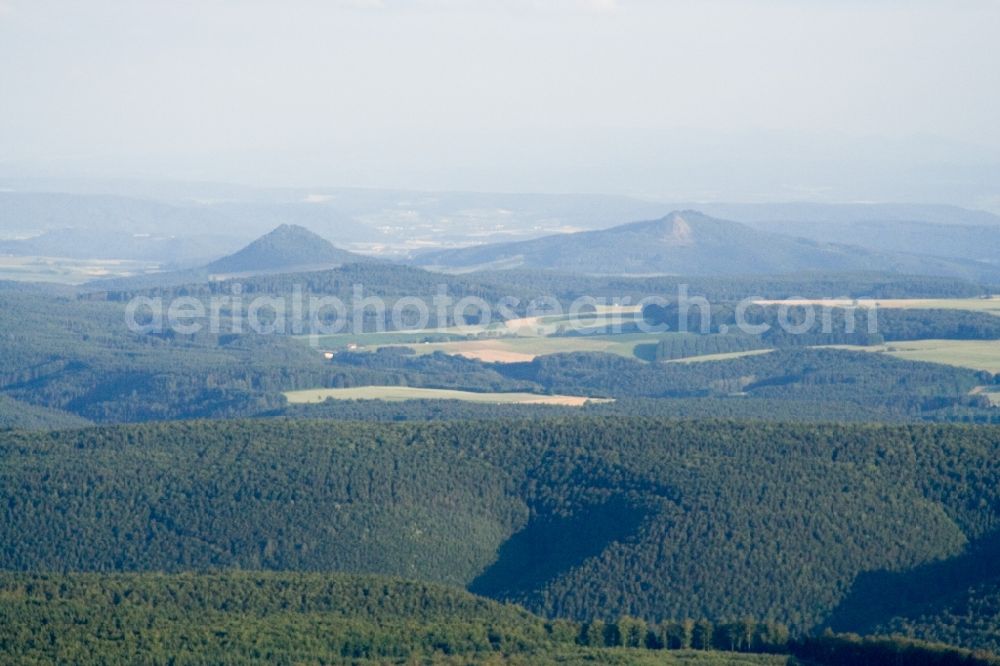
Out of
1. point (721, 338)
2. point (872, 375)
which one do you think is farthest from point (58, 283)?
point (872, 375)

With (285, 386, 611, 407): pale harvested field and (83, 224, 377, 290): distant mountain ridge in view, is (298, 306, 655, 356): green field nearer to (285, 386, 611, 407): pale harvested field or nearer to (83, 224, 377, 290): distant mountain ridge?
(285, 386, 611, 407): pale harvested field

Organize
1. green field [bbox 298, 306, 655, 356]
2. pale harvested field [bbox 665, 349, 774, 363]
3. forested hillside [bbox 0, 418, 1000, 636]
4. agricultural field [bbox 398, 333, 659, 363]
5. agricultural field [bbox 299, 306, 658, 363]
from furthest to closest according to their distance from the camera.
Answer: green field [bbox 298, 306, 655, 356]
agricultural field [bbox 299, 306, 658, 363]
agricultural field [bbox 398, 333, 659, 363]
pale harvested field [bbox 665, 349, 774, 363]
forested hillside [bbox 0, 418, 1000, 636]

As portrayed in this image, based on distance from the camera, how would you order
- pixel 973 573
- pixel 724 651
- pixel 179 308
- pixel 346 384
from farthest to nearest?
pixel 179 308, pixel 346 384, pixel 973 573, pixel 724 651

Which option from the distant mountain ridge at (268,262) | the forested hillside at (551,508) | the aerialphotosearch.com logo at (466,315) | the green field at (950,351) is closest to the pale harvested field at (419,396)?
the forested hillside at (551,508)

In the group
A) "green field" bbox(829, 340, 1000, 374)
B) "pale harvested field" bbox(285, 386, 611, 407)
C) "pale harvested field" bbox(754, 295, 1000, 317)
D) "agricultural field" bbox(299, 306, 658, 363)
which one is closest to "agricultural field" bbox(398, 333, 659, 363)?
"agricultural field" bbox(299, 306, 658, 363)

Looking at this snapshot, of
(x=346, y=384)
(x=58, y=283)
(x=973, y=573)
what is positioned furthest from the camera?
(x=58, y=283)

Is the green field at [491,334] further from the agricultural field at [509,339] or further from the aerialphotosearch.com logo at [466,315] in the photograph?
the aerialphotosearch.com logo at [466,315]

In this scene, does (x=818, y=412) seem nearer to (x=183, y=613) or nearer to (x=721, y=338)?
(x=721, y=338)

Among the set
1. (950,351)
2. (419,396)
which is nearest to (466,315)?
(950,351)
